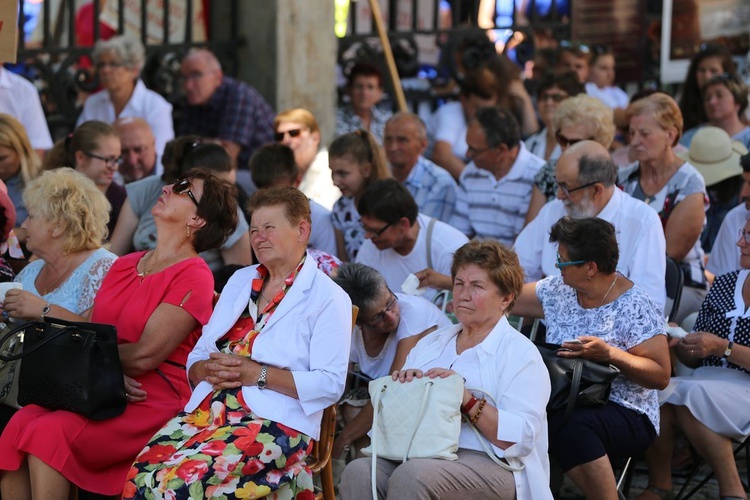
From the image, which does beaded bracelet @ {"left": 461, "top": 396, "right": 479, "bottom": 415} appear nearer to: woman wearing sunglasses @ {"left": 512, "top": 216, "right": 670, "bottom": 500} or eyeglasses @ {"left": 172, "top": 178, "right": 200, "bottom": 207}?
woman wearing sunglasses @ {"left": 512, "top": 216, "right": 670, "bottom": 500}

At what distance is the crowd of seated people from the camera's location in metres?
4.69

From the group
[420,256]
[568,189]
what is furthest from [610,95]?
[420,256]

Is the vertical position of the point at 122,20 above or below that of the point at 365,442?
above

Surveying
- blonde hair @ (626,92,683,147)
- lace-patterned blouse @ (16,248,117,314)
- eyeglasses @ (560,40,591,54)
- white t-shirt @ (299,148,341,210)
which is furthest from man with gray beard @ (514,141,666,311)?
eyeglasses @ (560,40,591,54)

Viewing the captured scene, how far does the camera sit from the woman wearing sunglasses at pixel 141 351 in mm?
4883

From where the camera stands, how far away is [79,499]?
17.0 ft

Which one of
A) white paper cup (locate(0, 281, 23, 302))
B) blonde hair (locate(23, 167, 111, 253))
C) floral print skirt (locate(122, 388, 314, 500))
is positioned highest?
blonde hair (locate(23, 167, 111, 253))

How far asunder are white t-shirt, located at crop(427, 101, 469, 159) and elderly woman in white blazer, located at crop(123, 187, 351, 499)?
394cm

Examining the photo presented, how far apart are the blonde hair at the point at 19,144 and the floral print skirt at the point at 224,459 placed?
8.61 ft

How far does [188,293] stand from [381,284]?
0.82 metres

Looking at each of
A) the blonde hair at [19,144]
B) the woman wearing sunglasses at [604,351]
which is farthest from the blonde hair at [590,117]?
the blonde hair at [19,144]

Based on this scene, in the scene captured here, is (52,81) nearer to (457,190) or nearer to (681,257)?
(457,190)

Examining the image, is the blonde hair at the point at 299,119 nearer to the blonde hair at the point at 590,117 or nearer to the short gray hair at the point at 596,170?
the blonde hair at the point at 590,117

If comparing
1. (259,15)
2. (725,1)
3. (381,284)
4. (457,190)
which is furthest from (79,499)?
(725,1)
